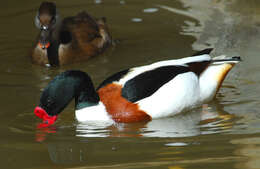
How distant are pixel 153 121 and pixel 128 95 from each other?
0.39 meters

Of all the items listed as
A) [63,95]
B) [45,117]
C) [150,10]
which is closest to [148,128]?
[63,95]

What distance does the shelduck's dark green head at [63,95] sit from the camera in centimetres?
553

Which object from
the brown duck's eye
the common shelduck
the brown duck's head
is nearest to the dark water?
the common shelduck

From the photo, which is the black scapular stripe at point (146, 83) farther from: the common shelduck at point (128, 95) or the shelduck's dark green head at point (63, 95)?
the shelduck's dark green head at point (63, 95)

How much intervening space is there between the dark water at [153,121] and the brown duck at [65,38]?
16cm

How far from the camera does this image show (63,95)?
5633 mm

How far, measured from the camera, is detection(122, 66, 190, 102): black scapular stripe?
19.4ft

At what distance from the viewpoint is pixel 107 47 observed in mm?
9031

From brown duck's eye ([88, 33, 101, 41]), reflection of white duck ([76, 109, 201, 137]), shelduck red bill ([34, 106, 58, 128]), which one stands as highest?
shelduck red bill ([34, 106, 58, 128])

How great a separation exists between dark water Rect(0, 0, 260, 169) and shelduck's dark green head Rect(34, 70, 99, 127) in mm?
198

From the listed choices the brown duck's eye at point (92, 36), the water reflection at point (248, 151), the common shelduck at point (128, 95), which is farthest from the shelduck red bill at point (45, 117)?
the brown duck's eye at point (92, 36)

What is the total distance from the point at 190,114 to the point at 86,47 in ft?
9.33

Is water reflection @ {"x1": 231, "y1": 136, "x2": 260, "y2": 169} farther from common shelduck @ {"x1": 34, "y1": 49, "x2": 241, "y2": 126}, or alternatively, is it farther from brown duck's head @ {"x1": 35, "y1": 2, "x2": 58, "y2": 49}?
brown duck's head @ {"x1": 35, "y1": 2, "x2": 58, "y2": 49}

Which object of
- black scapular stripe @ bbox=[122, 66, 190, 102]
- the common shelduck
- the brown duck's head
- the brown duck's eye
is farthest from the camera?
the brown duck's eye
